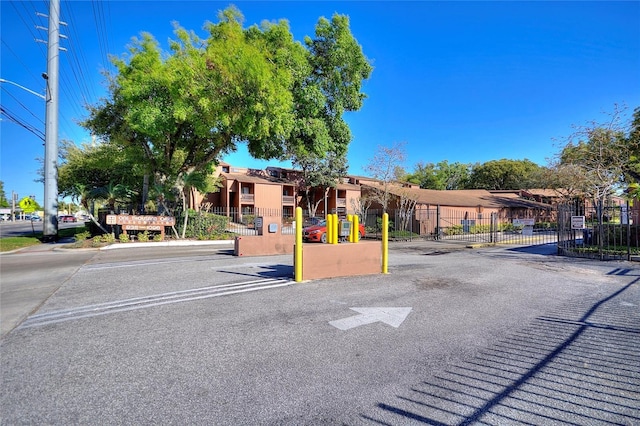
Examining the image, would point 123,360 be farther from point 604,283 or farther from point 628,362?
point 604,283

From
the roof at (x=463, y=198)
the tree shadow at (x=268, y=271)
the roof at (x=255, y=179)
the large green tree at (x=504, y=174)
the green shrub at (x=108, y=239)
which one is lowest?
the tree shadow at (x=268, y=271)

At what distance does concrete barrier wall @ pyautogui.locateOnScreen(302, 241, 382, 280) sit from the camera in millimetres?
8125

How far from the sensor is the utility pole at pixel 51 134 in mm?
19062

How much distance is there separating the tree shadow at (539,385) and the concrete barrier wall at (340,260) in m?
4.51

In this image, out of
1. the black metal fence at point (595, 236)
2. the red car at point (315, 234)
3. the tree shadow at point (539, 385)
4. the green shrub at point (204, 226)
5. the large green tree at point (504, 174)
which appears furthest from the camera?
the large green tree at point (504, 174)

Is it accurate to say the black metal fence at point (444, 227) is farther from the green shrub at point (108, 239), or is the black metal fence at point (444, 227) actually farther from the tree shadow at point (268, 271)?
the green shrub at point (108, 239)

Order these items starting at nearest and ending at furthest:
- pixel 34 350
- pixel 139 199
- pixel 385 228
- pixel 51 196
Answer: pixel 34 350, pixel 385 228, pixel 51 196, pixel 139 199

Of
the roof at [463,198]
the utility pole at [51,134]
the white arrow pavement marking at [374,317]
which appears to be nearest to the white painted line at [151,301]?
the white arrow pavement marking at [374,317]

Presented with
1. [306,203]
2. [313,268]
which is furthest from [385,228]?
[306,203]

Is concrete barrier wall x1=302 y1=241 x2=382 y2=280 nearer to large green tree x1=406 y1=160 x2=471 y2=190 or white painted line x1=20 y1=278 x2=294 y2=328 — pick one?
white painted line x1=20 y1=278 x2=294 y2=328

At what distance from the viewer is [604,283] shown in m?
8.12

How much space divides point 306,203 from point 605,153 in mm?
31599

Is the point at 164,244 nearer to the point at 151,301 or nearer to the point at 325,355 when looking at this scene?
the point at 151,301

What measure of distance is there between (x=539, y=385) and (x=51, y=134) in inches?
974
